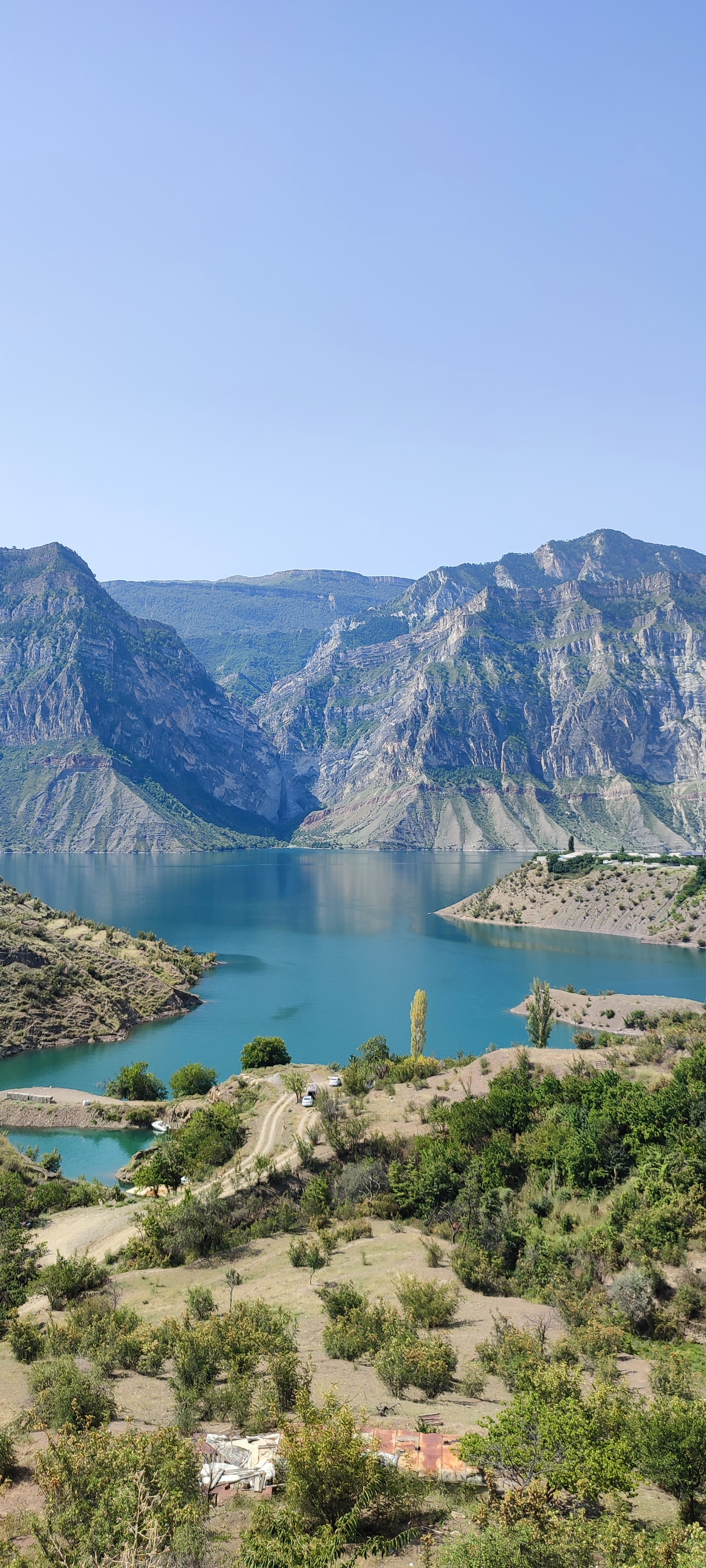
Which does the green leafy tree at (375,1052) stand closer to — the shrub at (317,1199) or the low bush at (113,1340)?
the shrub at (317,1199)

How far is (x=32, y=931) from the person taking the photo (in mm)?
87062

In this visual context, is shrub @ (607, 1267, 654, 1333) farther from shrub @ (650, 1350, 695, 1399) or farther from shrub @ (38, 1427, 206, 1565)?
shrub @ (38, 1427, 206, 1565)

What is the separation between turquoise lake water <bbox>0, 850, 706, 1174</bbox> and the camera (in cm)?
7131

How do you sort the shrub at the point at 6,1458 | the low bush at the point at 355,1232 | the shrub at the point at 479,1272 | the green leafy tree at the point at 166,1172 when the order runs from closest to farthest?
the shrub at the point at 6,1458
the shrub at the point at 479,1272
the low bush at the point at 355,1232
the green leafy tree at the point at 166,1172

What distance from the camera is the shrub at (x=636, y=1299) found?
2095 cm

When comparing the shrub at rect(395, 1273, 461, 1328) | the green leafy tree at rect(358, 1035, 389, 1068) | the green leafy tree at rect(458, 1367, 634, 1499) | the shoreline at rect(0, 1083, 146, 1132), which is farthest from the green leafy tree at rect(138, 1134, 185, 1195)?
the green leafy tree at rect(458, 1367, 634, 1499)

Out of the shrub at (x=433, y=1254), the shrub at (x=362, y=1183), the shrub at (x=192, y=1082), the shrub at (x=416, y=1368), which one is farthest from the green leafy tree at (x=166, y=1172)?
the shrub at (x=416, y=1368)

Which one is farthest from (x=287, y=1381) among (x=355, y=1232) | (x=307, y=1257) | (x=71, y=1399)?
(x=355, y=1232)

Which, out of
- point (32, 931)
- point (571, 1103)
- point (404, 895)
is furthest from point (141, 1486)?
point (404, 895)

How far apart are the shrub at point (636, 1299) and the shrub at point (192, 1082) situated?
41.4 meters

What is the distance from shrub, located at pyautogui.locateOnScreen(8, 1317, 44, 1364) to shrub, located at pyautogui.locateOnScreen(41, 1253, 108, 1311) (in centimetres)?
440

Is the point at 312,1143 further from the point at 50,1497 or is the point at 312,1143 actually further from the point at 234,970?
the point at 234,970

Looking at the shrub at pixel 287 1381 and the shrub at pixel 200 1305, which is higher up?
the shrub at pixel 287 1381

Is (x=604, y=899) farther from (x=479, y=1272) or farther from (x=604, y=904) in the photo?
(x=479, y=1272)
